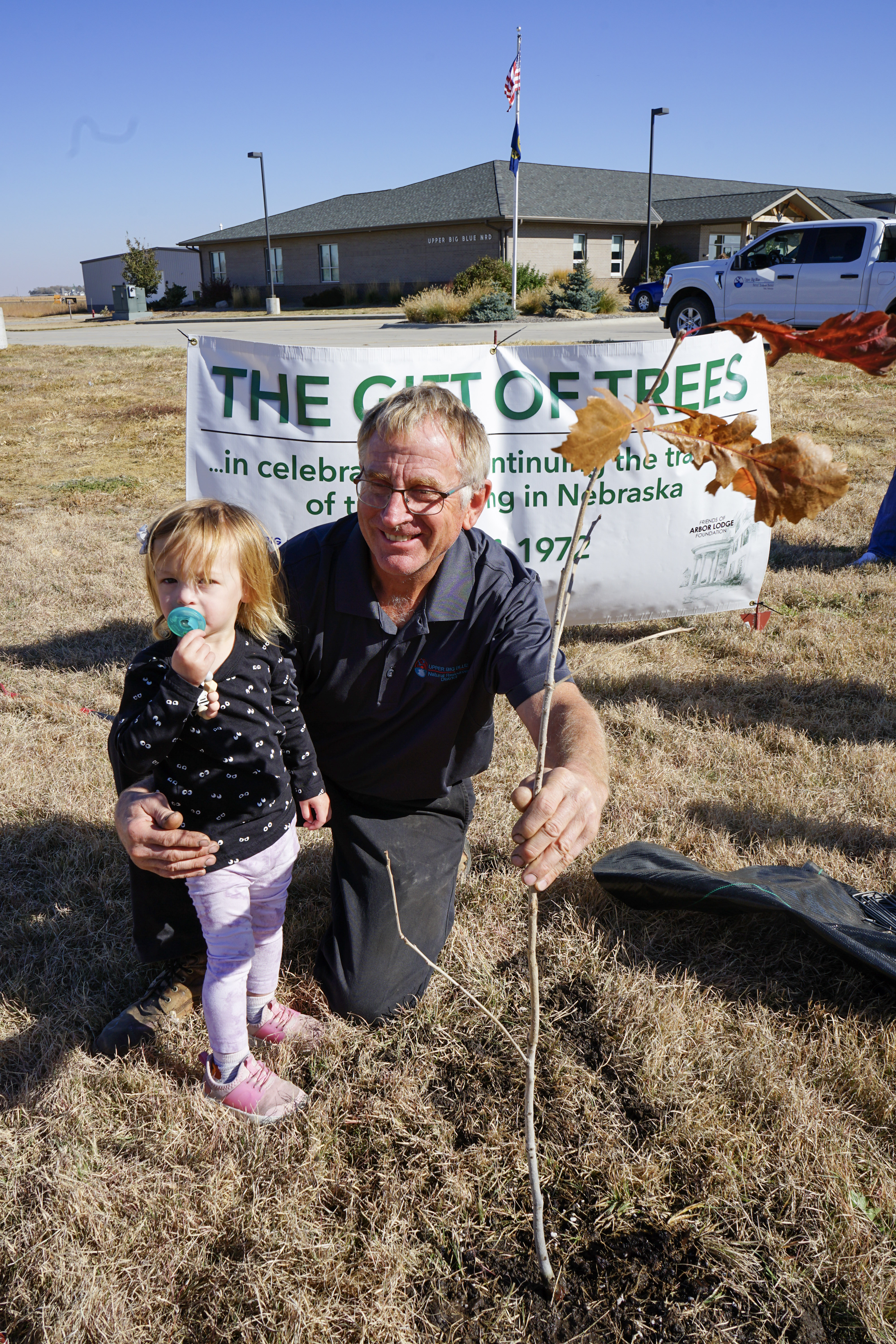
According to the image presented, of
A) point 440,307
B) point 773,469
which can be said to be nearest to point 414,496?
point 773,469

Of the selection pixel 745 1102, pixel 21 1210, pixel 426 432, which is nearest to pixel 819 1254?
pixel 745 1102

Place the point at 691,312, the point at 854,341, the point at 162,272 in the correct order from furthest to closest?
the point at 162,272
the point at 691,312
the point at 854,341

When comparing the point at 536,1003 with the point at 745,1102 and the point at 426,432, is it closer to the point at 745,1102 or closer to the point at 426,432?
the point at 745,1102

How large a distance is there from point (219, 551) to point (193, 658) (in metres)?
0.31

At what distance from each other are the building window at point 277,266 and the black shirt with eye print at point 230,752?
48.1 metres

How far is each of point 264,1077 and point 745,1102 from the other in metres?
Answer: 1.18

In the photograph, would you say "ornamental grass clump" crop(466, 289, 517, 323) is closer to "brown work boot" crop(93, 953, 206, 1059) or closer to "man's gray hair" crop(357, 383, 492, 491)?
"man's gray hair" crop(357, 383, 492, 491)

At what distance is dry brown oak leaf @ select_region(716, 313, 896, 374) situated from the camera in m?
1.05

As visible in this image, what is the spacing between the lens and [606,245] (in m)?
40.6

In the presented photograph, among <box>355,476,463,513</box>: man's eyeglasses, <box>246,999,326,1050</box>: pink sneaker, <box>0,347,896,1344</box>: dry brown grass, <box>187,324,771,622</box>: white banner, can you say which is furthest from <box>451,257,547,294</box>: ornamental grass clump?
<box>246,999,326,1050</box>: pink sneaker

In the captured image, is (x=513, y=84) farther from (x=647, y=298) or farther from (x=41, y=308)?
(x=41, y=308)

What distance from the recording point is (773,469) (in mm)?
1097

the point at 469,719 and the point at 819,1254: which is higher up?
the point at 469,719

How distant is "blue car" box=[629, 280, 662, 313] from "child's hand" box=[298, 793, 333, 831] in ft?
95.9
